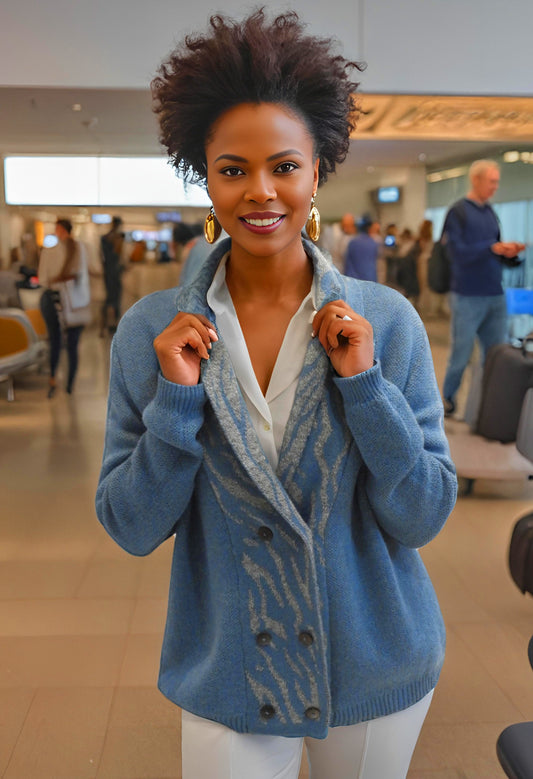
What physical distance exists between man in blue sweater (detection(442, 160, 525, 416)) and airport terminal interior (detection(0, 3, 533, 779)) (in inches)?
2.8

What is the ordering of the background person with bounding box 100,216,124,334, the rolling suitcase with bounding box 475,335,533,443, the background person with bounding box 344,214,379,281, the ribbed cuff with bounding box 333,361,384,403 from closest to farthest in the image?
the ribbed cuff with bounding box 333,361,384,403 < the rolling suitcase with bounding box 475,335,533,443 < the background person with bounding box 100,216,124,334 < the background person with bounding box 344,214,379,281

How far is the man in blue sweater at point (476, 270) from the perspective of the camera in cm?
562

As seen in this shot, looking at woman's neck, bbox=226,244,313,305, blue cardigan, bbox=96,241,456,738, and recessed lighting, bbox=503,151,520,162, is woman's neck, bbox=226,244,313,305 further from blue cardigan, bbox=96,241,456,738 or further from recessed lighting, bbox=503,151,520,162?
recessed lighting, bbox=503,151,520,162

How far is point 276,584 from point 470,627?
2.64 meters

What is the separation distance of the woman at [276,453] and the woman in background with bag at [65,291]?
430 centimetres

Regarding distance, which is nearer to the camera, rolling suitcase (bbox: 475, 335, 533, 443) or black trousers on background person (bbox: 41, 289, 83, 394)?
rolling suitcase (bbox: 475, 335, 533, 443)

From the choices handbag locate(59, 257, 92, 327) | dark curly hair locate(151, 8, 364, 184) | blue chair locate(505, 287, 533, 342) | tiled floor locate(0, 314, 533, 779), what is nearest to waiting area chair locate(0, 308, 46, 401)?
handbag locate(59, 257, 92, 327)

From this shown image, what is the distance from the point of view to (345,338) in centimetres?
122

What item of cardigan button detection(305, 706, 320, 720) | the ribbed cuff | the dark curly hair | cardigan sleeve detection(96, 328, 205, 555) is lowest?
cardigan button detection(305, 706, 320, 720)

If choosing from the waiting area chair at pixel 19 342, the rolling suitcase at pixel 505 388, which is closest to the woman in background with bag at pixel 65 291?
the waiting area chair at pixel 19 342

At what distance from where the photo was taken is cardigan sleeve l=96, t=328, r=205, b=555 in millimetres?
1187

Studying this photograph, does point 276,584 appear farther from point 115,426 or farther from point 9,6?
point 9,6

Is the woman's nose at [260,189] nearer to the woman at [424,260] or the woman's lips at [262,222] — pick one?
the woman's lips at [262,222]

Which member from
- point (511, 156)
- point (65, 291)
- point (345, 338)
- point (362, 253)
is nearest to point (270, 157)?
point (345, 338)
